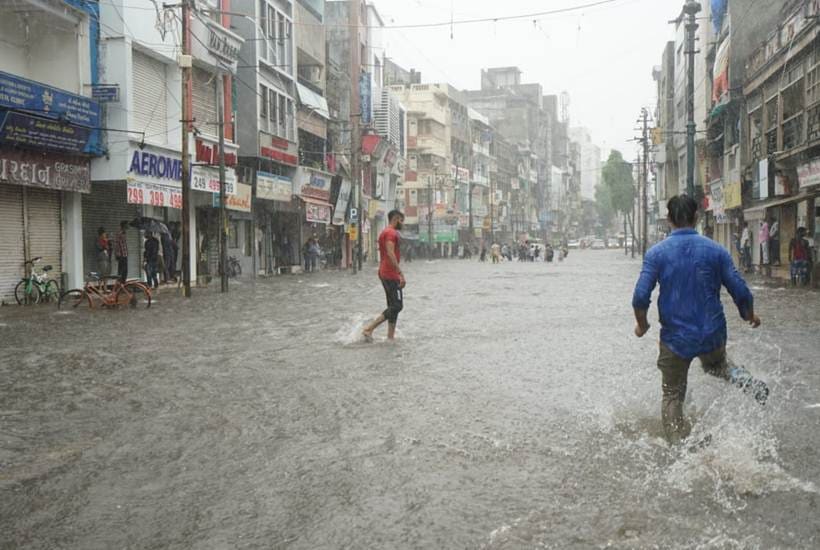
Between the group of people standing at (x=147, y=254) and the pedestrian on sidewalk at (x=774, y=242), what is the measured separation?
67.6 feet

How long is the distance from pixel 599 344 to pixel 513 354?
5.65ft

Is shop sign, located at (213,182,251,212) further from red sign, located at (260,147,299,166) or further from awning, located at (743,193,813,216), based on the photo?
awning, located at (743,193,813,216)

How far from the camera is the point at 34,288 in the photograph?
65.3ft

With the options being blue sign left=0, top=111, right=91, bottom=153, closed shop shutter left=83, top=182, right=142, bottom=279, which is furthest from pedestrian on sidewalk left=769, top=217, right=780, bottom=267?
blue sign left=0, top=111, right=91, bottom=153

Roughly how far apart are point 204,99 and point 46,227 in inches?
407

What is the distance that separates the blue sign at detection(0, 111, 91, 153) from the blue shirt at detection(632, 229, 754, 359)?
A: 1687cm

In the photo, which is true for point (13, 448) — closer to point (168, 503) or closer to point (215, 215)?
point (168, 503)

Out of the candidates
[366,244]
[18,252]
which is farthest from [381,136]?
[18,252]

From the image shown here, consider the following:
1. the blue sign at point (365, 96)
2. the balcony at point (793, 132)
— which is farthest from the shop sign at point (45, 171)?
the blue sign at point (365, 96)

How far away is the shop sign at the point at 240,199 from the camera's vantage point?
105ft

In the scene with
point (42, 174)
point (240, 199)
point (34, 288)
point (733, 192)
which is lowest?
point (34, 288)

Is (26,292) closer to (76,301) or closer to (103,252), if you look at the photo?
(76,301)

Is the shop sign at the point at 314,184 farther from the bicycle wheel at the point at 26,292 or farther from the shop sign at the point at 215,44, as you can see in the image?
the bicycle wheel at the point at 26,292

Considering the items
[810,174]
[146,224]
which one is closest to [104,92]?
[146,224]
